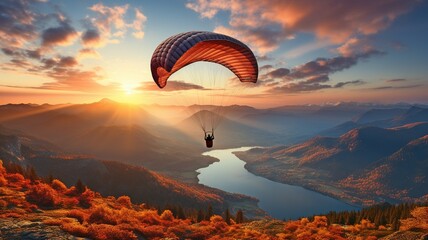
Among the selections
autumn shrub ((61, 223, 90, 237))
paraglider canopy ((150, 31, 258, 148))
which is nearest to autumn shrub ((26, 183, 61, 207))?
autumn shrub ((61, 223, 90, 237))

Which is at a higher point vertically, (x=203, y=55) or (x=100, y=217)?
(x=203, y=55)

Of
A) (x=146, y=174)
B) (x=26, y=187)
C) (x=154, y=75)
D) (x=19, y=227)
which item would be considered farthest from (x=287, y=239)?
(x=146, y=174)

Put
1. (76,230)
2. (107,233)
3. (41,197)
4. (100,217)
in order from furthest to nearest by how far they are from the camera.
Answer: (41,197)
(100,217)
(107,233)
(76,230)

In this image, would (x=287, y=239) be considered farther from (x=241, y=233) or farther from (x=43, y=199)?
(x=43, y=199)

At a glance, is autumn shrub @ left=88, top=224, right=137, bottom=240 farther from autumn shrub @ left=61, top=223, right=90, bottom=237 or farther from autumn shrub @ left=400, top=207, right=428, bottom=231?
autumn shrub @ left=400, top=207, right=428, bottom=231

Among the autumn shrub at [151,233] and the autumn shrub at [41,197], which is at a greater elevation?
the autumn shrub at [41,197]

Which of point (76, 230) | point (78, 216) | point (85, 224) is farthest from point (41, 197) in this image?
point (76, 230)

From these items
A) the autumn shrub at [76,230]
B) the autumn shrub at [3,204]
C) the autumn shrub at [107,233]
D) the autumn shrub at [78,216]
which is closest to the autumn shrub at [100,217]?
the autumn shrub at [78,216]

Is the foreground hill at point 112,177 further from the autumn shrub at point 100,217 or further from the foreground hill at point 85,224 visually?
the autumn shrub at point 100,217

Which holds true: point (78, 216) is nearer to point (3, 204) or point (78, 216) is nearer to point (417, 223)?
point (3, 204)

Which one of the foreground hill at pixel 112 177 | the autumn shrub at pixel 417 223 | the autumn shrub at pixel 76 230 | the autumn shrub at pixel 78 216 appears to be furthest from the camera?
the foreground hill at pixel 112 177
